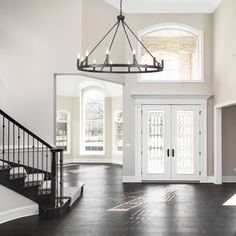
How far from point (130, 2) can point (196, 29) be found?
7.42 feet

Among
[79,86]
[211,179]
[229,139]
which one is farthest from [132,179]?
[79,86]

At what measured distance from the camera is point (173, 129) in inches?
396

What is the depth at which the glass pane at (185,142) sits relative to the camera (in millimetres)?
10031

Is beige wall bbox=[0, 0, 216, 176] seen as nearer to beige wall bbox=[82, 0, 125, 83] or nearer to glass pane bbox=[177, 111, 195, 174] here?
beige wall bbox=[82, 0, 125, 83]

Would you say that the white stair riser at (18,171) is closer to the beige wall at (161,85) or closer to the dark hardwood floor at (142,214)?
the dark hardwood floor at (142,214)

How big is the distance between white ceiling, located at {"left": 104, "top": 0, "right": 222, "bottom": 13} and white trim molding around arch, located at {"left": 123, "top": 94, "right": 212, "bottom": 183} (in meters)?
2.68

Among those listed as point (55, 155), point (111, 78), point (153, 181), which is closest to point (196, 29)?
point (111, 78)

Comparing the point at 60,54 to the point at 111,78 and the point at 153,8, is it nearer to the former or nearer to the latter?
the point at 111,78

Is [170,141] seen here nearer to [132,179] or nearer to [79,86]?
[132,179]

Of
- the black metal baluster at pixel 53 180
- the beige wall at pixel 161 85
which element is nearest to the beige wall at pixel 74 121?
the beige wall at pixel 161 85

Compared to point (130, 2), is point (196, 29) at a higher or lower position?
lower

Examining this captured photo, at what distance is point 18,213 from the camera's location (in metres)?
5.95

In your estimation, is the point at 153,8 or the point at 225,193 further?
the point at 153,8

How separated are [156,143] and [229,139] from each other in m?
2.28
